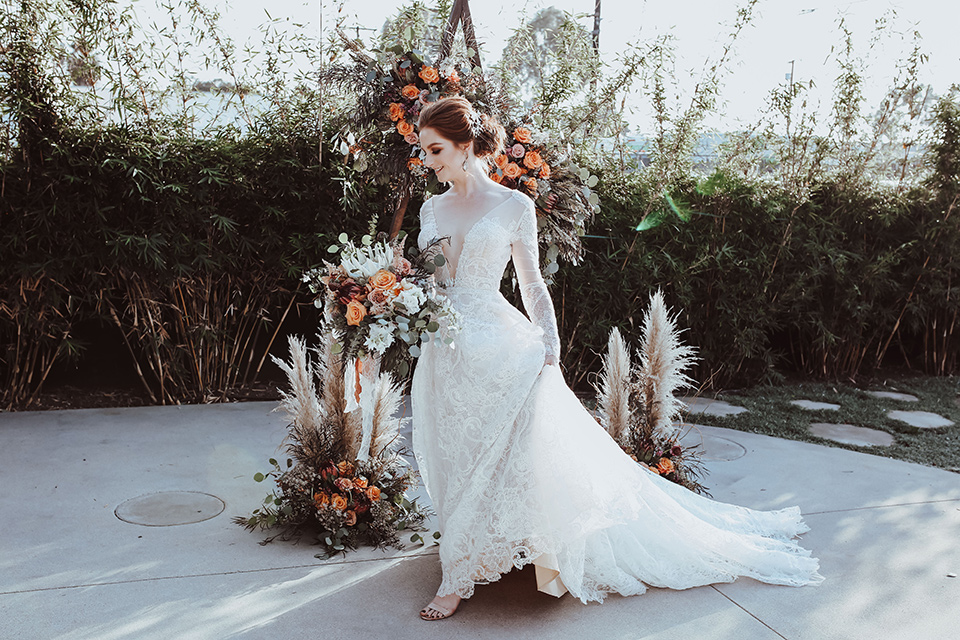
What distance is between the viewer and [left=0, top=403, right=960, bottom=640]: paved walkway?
2.25 metres

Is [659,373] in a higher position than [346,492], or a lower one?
higher

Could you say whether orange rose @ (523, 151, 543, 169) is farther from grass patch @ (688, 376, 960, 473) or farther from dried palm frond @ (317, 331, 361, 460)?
grass patch @ (688, 376, 960, 473)

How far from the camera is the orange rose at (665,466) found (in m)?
3.17

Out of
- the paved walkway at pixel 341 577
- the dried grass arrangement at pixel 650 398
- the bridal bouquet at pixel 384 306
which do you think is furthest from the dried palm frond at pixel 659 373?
the bridal bouquet at pixel 384 306

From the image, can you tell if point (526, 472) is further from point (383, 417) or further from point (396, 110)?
point (396, 110)

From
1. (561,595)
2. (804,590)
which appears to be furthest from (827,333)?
(561,595)

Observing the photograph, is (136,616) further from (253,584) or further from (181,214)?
(181,214)

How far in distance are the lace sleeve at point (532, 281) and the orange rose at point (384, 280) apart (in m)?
0.43

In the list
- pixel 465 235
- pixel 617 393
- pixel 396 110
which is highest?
pixel 396 110

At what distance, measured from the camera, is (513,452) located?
2.35 meters

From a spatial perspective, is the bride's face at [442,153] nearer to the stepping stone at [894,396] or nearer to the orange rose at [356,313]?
the orange rose at [356,313]

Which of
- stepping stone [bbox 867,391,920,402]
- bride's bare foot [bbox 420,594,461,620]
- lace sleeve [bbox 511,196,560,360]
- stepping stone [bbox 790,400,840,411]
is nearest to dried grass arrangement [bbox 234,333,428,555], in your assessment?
bride's bare foot [bbox 420,594,461,620]

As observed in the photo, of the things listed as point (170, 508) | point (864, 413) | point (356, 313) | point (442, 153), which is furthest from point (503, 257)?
point (864, 413)

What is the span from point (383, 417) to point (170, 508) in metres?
1.01
